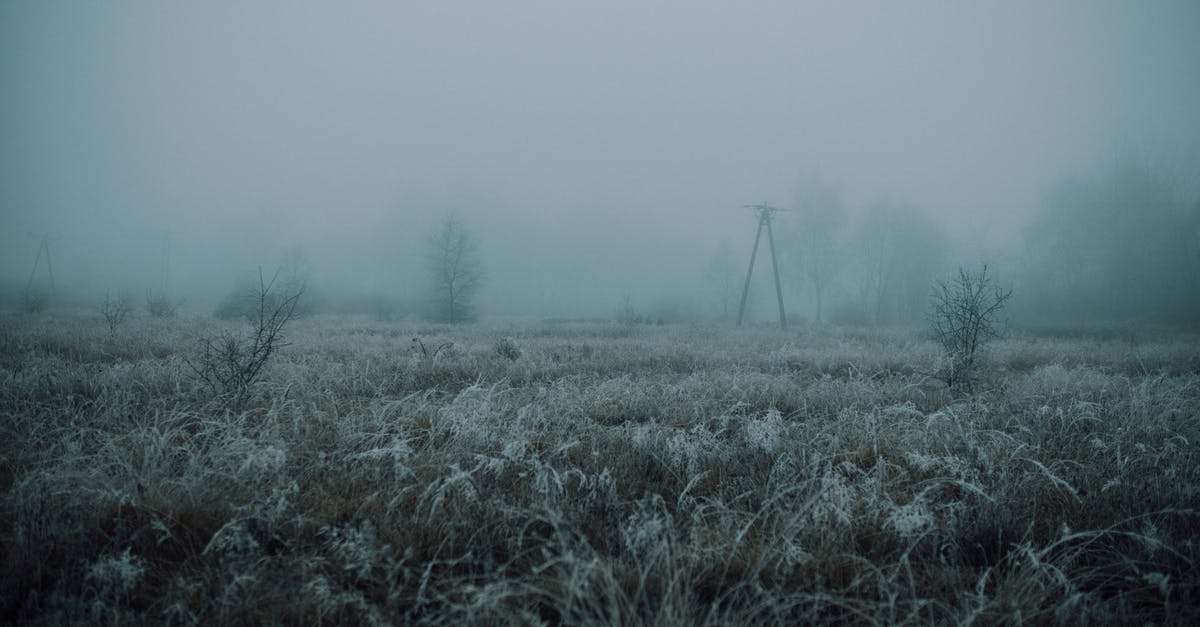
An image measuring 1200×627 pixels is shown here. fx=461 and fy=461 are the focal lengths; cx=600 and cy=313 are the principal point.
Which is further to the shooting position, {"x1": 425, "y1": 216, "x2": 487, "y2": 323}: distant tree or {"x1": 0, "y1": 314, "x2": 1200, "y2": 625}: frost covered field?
{"x1": 425, "y1": 216, "x2": 487, "y2": 323}: distant tree

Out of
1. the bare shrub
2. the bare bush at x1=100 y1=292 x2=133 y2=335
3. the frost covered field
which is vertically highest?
the bare bush at x1=100 y1=292 x2=133 y2=335

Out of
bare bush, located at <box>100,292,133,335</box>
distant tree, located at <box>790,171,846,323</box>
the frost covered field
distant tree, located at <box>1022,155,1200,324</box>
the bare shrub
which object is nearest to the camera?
the frost covered field

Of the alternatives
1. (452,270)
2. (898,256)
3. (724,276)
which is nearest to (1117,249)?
(898,256)

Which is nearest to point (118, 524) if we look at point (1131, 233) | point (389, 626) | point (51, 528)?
point (51, 528)

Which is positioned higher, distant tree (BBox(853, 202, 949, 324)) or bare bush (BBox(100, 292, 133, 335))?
distant tree (BBox(853, 202, 949, 324))

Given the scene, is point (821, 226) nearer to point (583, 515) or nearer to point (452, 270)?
point (452, 270)

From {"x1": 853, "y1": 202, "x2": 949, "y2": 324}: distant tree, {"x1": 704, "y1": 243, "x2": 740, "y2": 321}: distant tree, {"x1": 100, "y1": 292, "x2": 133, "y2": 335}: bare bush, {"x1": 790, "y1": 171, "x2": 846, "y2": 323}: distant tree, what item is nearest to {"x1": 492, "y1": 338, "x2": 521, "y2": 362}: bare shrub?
{"x1": 100, "y1": 292, "x2": 133, "y2": 335}: bare bush

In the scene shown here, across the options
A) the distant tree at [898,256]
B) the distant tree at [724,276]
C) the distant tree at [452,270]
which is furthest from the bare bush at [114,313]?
the distant tree at [724,276]

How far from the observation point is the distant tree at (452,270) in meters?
28.0

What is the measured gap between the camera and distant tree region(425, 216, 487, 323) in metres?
28.0

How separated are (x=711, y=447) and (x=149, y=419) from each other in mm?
4587

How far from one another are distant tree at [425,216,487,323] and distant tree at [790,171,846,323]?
1109 inches

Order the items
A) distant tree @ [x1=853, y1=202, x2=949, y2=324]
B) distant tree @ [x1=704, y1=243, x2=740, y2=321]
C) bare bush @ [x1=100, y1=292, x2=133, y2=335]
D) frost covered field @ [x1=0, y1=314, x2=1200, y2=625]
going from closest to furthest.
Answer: frost covered field @ [x1=0, y1=314, x2=1200, y2=625], bare bush @ [x1=100, y1=292, x2=133, y2=335], distant tree @ [x1=853, y1=202, x2=949, y2=324], distant tree @ [x1=704, y1=243, x2=740, y2=321]

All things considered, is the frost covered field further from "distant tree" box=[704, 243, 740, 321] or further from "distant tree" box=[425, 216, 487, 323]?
"distant tree" box=[704, 243, 740, 321]
